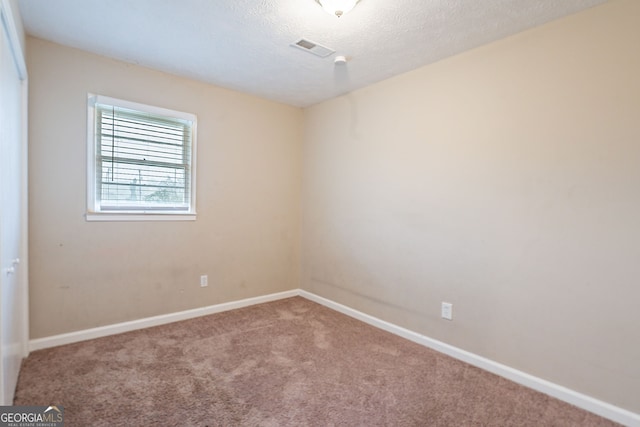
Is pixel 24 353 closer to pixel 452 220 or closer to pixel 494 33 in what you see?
pixel 452 220

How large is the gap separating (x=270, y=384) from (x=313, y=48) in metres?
2.51

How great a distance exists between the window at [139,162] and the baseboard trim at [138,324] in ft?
3.22

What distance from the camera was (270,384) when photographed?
2.17 metres

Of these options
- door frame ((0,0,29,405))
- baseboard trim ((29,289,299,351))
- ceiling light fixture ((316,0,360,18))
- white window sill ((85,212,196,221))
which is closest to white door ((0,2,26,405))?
door frame ((0,0,29,405))

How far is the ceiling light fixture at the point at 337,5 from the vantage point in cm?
187

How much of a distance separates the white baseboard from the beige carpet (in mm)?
62

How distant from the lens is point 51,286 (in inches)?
103

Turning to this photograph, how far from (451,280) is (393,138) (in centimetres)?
141

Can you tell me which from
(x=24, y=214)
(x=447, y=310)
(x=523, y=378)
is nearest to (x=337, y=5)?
(x=447, y=310)

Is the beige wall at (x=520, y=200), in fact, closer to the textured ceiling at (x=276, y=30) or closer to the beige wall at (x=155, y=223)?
the textured ceiling at (x=276, y=30)

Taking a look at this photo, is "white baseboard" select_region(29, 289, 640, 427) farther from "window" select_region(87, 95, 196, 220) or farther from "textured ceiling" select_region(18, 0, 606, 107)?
"textured ceiling" select_region(18, 0, 606, 107)

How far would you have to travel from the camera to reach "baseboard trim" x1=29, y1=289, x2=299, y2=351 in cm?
259

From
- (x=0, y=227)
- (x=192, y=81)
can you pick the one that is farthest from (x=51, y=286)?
(x=192, y=81)

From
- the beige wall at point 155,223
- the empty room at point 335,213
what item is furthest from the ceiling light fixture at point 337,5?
the beige wall at point 155,223
